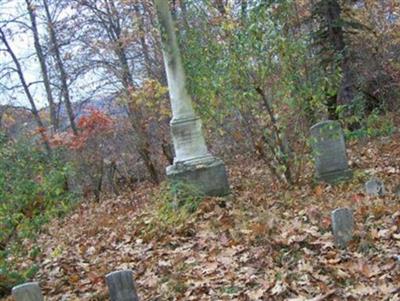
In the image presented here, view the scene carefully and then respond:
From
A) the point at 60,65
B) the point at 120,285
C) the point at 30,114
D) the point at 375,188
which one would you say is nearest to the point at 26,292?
the point at 120,285

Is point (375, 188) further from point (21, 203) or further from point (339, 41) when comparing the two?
point (339, 41)

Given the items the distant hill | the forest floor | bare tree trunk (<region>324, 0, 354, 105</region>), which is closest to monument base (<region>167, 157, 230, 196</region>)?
the forest floor

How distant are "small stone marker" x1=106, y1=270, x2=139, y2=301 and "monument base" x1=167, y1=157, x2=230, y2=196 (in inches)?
160

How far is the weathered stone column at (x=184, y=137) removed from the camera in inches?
340

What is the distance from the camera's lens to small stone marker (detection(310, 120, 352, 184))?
8.74m

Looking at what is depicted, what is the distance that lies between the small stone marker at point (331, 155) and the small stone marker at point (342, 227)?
3.67 meters

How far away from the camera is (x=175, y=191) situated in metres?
8.34

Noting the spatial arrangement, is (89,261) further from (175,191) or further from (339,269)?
(339,269)

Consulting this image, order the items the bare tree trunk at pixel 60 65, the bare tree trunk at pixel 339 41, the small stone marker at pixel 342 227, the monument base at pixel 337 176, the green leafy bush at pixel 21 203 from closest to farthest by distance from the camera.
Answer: the small stone marker at pixel 342 227, the green leafy bush at pixel 21 203, the monument base at pixel 337 176, the bare tree trunk at pixel 339 41, the bare tree trunk at pixel 60 65

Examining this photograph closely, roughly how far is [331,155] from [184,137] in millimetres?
2464

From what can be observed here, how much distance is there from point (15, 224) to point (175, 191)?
2.88 metres

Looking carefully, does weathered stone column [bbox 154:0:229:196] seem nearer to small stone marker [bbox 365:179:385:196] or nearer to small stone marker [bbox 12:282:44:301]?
small stone marker [bbox 365:179:385:196]

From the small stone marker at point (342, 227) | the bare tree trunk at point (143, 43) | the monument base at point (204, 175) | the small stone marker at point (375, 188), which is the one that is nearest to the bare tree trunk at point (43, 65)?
the bare tree trunk at point (143, 43)

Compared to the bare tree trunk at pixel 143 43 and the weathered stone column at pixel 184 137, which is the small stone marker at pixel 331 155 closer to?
the weathered stone column at pixel 184 137
